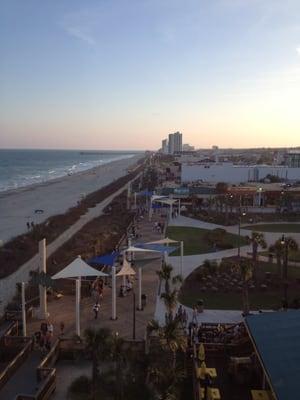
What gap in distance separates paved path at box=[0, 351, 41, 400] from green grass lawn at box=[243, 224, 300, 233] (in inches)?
1062

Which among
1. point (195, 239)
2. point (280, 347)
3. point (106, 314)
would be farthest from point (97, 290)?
point (195, 239)

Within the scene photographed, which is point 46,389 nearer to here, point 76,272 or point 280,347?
point 76,272

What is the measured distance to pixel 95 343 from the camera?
11562mm

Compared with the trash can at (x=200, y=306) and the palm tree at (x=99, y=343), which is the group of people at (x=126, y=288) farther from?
the palm tree at (x=99, y=343)

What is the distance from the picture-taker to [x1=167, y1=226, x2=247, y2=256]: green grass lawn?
102 feet

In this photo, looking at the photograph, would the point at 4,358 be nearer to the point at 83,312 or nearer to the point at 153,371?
the point at 83,312

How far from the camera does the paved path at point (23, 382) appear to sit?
42.9ft

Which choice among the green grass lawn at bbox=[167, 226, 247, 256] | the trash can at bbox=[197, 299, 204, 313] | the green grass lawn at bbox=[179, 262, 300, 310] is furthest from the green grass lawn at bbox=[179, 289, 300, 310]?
the green grass lawn at bbox=[167, 226, 247, 256]

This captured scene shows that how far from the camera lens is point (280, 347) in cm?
1245

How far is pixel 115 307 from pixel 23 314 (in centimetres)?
361

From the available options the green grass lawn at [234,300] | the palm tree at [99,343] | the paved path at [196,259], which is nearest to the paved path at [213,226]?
the paved path at [196,259]

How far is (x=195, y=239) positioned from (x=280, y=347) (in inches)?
877

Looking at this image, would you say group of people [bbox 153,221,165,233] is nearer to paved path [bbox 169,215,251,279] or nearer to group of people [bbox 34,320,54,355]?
paved path [bbox 169,215,251,279]

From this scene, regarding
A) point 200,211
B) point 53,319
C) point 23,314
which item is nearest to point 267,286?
point 53,319
